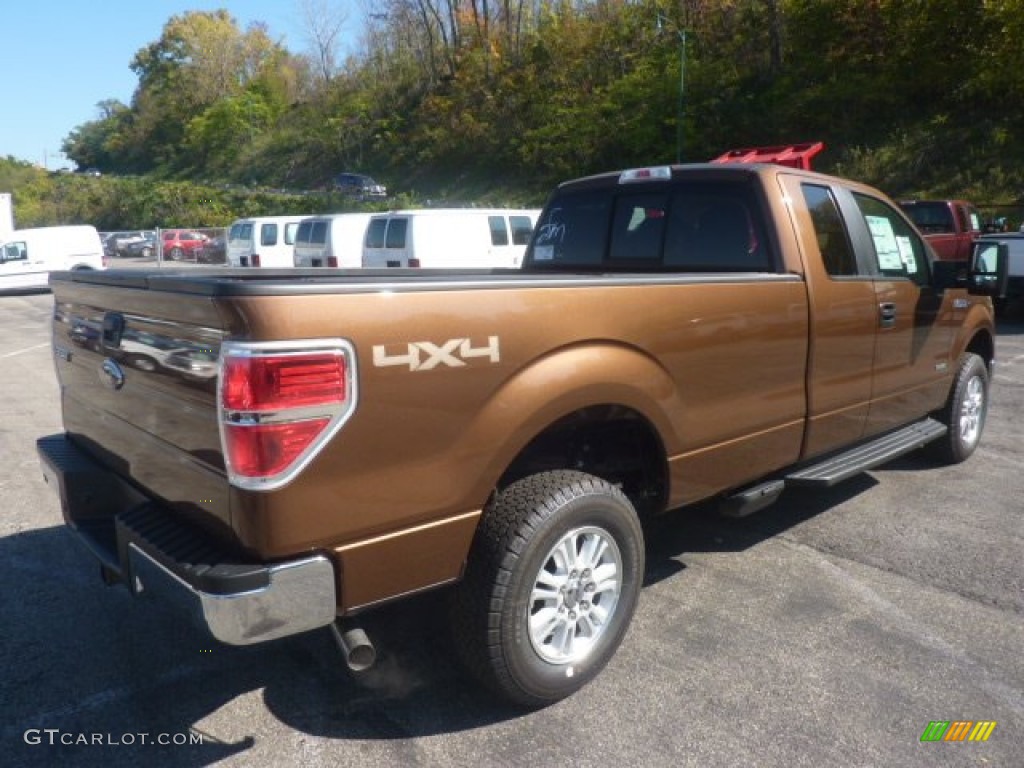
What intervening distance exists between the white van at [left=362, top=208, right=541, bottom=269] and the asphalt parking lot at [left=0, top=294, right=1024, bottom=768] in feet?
41.9

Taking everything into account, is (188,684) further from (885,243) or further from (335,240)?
(335,240)

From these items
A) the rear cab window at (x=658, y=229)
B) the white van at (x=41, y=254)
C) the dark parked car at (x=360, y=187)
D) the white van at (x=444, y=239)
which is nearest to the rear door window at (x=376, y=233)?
the white van at (x=444, y=239)

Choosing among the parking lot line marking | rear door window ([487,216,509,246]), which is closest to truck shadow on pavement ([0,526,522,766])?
the parking lot line marking

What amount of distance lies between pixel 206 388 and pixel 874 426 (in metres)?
3.66

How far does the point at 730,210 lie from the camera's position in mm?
4172

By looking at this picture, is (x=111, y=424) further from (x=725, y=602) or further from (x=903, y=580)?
(x=903, y=580)

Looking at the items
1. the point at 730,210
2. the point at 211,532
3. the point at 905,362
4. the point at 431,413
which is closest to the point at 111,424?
the point at 211,532

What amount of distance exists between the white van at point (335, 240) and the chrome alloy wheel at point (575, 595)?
16.6m

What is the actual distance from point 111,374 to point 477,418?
1.35 meters

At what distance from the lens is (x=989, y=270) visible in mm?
5375

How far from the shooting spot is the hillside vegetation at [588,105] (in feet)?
83.9

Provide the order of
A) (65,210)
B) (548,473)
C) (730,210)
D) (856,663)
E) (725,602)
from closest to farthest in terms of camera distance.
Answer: (548,473) < (856,663) < (725,602) < (730,210) < (65,210)

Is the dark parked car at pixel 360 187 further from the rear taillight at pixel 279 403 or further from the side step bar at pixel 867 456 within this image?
the rear taillight at pixel 279 403

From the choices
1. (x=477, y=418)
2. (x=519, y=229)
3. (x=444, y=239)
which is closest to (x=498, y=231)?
(x=519, y=229)
